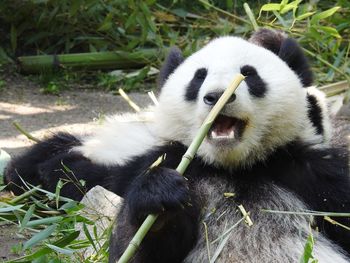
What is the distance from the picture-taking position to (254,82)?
3.57 m

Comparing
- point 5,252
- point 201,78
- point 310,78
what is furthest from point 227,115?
point 5,252

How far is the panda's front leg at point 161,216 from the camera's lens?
307 centimetres

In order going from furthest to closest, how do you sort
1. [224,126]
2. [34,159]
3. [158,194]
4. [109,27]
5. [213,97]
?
1. [109,27]
2. [34,159]
3. [224,126]
4. [213,97]
5. [158,194]

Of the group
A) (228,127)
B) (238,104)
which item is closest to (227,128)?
(228,127)

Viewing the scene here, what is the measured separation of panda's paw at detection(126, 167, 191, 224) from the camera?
10.0 ft

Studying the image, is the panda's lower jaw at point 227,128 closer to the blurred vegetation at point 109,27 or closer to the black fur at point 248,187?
the black fur at point 248,187

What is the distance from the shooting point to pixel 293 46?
395 centimetres

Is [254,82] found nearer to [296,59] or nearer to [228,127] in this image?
[228,127]

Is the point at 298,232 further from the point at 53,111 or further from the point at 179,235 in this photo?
the point at 53,111

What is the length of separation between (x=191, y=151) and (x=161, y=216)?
0.28 meters

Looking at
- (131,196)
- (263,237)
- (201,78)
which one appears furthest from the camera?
(201,78)

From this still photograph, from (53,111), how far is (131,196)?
3596mm

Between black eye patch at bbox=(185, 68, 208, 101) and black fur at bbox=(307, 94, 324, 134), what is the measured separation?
1.71ft

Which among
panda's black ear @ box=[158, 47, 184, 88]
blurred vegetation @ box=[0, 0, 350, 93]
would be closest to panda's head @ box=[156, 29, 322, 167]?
panda's black ear @ box=[158, 47, 184, 88]
